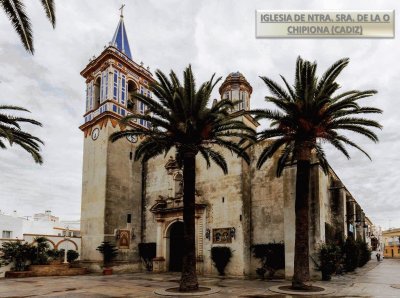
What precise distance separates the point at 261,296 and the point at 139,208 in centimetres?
1711

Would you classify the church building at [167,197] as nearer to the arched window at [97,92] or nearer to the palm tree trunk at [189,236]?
the arched window at [97,92]

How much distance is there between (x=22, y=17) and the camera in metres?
9.59

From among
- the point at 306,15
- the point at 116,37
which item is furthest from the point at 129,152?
the point at 306,15

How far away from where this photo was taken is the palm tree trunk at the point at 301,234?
56.6 feet

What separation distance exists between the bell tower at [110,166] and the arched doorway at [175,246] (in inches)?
129

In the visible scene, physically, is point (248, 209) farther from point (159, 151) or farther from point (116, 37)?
point (116, 37)

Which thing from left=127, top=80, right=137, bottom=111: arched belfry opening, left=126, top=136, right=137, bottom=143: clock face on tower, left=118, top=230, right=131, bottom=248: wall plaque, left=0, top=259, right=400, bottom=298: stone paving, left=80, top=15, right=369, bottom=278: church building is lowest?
left=0, top=259, right=400, bottom=298: stone paving

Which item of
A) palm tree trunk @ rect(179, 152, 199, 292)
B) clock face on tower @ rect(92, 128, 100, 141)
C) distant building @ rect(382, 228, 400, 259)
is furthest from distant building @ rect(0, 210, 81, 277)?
distant building @ rect(382, 228, 400, 259)

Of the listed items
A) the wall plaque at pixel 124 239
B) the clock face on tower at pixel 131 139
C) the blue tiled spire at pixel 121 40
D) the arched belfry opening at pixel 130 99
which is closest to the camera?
the wall plaque at pixel 124 239

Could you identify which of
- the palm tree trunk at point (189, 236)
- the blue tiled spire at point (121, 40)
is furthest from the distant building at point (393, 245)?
the palm tree trunk at point (189, 236)

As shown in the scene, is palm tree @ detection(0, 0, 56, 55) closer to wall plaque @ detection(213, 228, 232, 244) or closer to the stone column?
wall plaque @ detection(213, 228, 232, 244)

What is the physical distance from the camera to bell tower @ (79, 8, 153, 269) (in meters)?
28.5

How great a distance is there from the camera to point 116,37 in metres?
34.0

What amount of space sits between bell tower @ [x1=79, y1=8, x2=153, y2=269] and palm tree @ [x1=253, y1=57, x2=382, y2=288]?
14.5 metres
